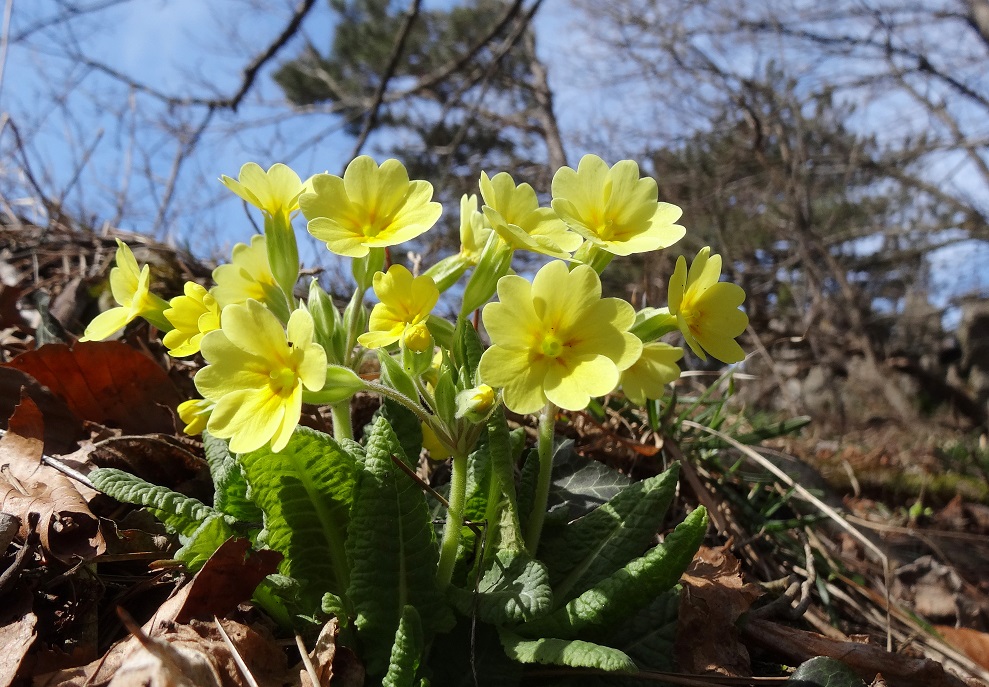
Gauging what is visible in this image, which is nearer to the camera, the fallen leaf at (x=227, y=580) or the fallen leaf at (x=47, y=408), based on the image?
the fallen leaf at (x=227, y=580)

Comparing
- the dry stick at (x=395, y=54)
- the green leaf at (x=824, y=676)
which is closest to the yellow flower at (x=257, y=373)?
the green leaf at (x=824, y=676)

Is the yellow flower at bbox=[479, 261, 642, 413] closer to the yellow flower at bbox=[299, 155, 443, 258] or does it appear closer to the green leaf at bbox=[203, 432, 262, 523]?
the yellow flower at bbox=[299, 155, 443, 258]

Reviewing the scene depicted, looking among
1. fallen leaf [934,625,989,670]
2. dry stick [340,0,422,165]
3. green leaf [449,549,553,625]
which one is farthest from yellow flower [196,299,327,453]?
dry stick [340,0,422,165]

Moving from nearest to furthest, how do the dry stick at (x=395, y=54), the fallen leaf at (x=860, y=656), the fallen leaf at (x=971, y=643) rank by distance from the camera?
the fallen leaf at (x=860, y=656), the fallen leaf at (x=971, y=643), the dry stick at (x=395, y=54)

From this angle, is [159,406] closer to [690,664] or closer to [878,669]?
[690,664]

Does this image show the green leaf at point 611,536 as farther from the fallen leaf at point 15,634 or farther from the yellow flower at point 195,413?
the fallen leaf at point 15,634

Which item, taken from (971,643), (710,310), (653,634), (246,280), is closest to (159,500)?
(246,280)

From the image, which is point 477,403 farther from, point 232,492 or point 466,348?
point 232,492
